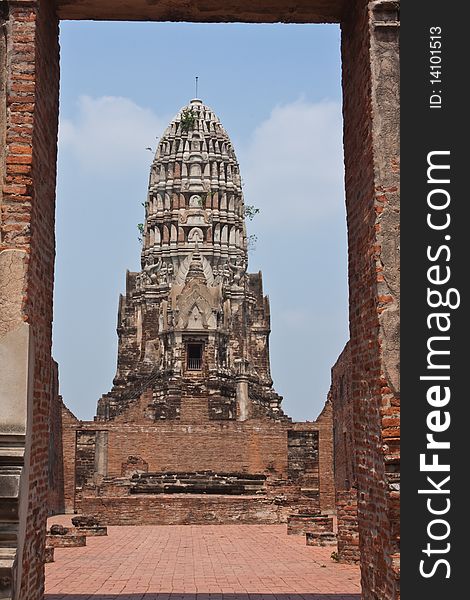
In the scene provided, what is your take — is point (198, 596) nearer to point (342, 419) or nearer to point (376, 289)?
point (376, 289)

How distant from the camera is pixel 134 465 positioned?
28.5 metres

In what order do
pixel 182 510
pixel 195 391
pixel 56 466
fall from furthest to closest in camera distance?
1. pixel 195 391
2. pixel 56 466
3. pixel 182 510

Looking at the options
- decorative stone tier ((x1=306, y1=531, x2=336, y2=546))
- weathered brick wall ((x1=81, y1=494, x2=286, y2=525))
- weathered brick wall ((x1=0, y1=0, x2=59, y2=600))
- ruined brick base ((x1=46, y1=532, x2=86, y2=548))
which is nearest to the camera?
weathered brick wall ((x1=0, y1=0, x2=59, y2=600))

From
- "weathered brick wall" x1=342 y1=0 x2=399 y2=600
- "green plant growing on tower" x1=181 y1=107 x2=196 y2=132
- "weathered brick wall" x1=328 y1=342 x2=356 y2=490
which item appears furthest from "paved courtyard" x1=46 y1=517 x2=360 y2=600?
"green plant growing on tower" x1=181 y1=107 x2=196 y2=132

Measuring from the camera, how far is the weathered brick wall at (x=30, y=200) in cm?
576

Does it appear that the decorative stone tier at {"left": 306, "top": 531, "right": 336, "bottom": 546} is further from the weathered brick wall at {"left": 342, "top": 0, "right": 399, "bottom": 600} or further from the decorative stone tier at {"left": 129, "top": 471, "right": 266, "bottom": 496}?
the weathered brick wall at {"left": 342, "top": 0, "right": 399, "bottom": 600}

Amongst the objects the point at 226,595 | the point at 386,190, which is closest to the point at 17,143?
the point at 386,190

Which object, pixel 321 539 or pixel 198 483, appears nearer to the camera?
pixel 321 539

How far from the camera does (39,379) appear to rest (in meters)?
6.15

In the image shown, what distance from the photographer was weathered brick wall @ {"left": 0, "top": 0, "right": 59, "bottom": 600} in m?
5.76

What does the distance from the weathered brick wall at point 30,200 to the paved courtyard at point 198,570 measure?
3.28 meters

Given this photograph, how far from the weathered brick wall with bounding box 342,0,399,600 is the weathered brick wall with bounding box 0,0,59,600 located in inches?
87.8

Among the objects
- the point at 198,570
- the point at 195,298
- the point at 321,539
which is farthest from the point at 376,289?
the point at 195,298

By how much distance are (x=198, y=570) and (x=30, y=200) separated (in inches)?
281
